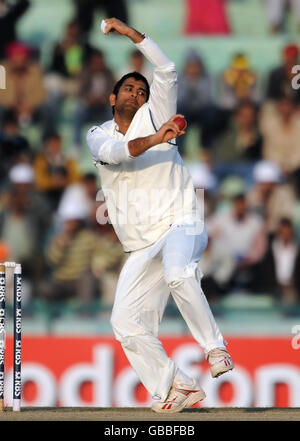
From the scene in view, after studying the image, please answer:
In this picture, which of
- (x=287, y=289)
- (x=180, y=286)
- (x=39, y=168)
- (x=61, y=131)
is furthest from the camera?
(x=61, y=131)

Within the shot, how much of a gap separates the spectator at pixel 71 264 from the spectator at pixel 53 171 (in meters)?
0.80

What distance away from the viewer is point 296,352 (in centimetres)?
898

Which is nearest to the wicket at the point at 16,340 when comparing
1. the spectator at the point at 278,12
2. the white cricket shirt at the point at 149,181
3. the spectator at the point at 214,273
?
the white cricket shirt at the point at 149,181

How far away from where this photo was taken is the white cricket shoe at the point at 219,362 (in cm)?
617

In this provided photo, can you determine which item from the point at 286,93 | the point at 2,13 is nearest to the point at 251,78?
the point at 286,93

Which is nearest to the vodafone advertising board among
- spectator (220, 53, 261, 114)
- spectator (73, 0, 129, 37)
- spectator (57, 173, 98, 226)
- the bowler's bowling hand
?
spectator (57, 173, 98, 226)

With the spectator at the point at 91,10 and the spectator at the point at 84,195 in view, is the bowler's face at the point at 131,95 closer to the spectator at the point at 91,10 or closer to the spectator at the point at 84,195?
the spectator at the point at 84,195

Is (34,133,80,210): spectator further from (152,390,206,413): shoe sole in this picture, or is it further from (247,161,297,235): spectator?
(152,390,206,413): shoe sole

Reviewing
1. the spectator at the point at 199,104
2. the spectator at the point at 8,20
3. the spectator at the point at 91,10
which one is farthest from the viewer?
the spectator at the point at 91,10

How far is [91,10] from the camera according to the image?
13328 millimetres

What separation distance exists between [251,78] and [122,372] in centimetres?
453

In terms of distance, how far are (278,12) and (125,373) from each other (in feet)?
20.1

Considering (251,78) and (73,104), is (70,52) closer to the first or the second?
(73,104)

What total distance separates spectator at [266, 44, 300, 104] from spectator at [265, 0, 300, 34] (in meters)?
0.91
